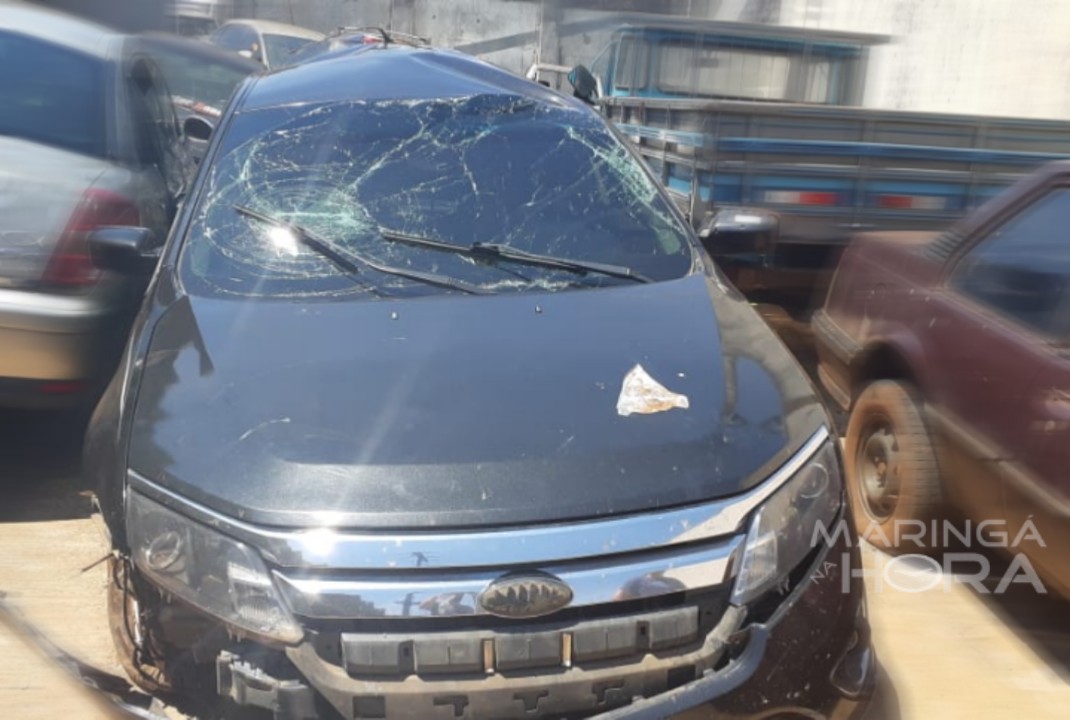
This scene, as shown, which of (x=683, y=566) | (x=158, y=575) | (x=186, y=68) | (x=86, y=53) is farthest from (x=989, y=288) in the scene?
(x=186, y=68)

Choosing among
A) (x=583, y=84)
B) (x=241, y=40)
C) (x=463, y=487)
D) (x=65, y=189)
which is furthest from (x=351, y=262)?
(x=241, y=40)

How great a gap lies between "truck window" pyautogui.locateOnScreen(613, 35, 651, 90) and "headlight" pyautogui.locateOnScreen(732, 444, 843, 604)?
7426mm

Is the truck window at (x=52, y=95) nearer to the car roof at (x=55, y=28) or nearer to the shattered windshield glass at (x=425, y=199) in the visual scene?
the car roof at (x=55, y=28)

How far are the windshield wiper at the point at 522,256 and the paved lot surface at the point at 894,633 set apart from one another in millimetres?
1389

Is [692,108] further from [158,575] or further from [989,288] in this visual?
[158,575]

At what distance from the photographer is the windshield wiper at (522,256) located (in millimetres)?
3108

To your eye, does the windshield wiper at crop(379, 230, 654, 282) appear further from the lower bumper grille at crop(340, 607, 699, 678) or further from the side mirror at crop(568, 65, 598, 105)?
the side mirror at crop(568, 65, 598, 105)

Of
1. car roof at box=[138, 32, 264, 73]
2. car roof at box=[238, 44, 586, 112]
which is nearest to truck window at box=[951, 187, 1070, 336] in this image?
car roof at box=[238, 44, 586, 112]

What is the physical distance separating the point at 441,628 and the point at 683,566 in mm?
520

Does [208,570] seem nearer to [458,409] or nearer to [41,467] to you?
[458,409]

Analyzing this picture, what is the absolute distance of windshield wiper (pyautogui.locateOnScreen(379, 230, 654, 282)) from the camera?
311cm

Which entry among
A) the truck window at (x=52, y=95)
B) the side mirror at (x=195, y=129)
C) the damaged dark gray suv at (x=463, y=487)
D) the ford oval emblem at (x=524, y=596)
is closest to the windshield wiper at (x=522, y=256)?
the damaged dark gray suv at (x=463, y=487)

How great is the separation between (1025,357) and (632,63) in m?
6.91

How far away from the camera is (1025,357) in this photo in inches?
122
